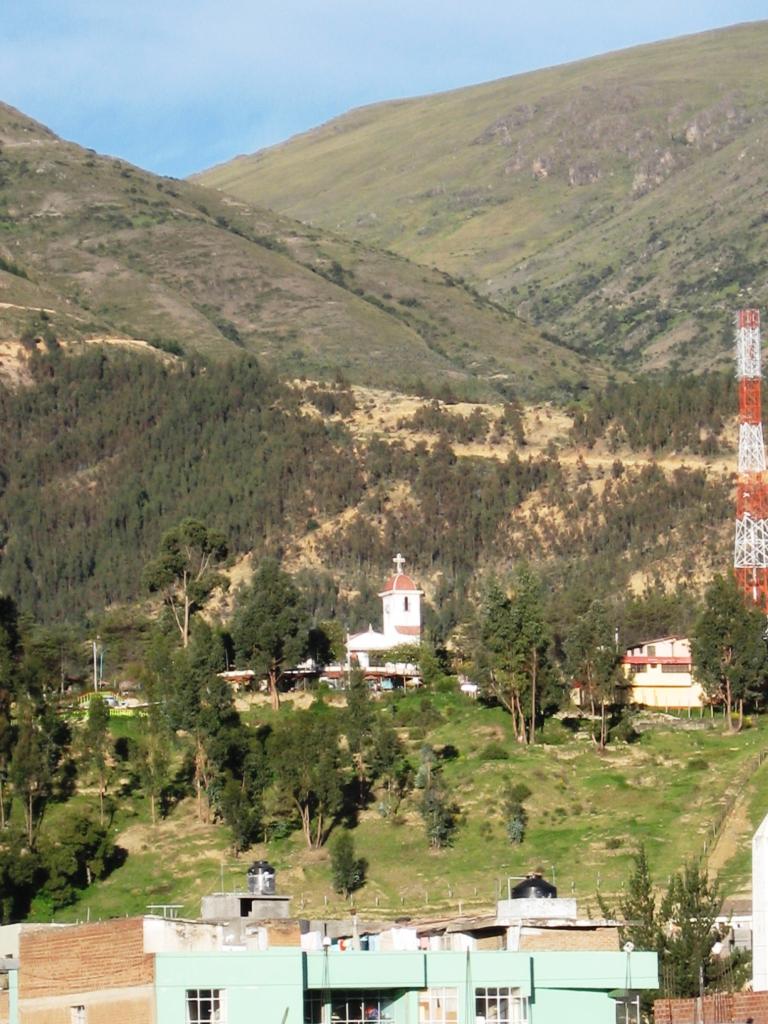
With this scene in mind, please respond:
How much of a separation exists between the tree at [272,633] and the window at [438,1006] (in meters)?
85.9

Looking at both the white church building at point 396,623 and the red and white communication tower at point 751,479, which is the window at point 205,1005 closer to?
the red and white communication tower at point 751,479

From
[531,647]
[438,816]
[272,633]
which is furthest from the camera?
[272,633]

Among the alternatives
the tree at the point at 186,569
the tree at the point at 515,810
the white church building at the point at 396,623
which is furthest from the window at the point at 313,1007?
the white church building at the point at 396,623

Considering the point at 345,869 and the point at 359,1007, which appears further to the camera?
the point at 345,869

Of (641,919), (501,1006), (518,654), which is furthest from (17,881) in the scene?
(501,1006)

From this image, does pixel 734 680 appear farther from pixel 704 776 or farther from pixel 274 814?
pixel 274 814

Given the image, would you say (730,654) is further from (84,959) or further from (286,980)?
(286,980)

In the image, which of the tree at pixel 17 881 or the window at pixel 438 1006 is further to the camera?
the tree at pixel 17 881

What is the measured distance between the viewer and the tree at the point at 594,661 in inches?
4808

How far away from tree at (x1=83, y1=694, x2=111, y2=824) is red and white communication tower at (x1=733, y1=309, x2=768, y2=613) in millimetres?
33873

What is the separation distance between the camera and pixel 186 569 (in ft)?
467

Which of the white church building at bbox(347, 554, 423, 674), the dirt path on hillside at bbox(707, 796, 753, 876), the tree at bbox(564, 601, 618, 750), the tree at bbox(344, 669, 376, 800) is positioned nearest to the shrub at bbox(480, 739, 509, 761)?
the tree at bbox(564, 601, 618, 750)

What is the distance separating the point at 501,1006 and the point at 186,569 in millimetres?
99305

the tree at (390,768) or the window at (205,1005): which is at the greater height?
the tree at (390,768)
